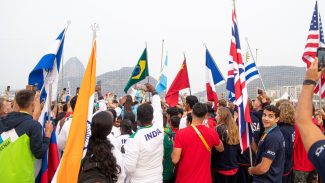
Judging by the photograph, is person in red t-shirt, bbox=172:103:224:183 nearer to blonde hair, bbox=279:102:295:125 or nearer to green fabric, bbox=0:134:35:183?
blonde hair, bbox=279:102:295:125

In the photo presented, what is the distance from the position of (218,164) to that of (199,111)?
153 centimetres

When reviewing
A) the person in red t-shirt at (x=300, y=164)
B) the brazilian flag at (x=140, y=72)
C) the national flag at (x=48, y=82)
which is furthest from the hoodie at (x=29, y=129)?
the brazilian flag at (x=140, y=72)

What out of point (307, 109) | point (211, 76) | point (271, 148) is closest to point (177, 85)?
point (211, 76)

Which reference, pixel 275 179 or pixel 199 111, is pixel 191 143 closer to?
pixel 199 111

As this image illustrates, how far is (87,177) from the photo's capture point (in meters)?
3.64

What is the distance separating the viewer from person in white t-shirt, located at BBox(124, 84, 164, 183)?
4.34 meters

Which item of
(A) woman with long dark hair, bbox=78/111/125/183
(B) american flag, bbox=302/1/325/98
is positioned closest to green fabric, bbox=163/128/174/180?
(A) woman with long dark hair, bbox=78/111/125/183

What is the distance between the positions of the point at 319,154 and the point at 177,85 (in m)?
6.64

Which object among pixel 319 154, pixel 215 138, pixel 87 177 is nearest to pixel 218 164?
pixel 215 138

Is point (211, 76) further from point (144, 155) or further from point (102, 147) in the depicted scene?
point (102, 147)

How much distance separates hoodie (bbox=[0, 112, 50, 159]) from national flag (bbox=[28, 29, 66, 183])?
0.95ft

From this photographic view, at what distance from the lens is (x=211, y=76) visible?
8.66 meters

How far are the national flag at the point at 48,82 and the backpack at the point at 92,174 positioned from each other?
0.92 meters

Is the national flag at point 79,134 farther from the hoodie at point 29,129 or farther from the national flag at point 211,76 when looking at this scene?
the national flag at point 211,76
